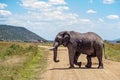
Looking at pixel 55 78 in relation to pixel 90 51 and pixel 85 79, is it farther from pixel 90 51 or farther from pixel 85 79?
pixel 90 51

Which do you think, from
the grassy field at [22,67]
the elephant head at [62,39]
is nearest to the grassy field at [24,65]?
the grassy field at [22,67]

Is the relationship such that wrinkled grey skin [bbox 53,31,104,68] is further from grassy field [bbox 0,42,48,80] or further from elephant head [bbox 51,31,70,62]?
grassy field [bbox 0,42,48,80]

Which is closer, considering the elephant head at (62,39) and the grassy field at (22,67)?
the grassy field at (22,67)

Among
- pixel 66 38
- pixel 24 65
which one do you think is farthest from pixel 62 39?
pixel 24 65

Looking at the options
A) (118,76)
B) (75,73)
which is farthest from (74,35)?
(118,76)

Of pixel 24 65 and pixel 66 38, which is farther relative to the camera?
pixel 24 65

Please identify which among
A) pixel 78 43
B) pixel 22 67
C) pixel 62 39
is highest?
pixel 62 39

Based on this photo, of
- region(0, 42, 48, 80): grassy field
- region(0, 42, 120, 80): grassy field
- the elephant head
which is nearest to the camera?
region(0, 42, 48, 80): grassy field

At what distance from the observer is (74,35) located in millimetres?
24109

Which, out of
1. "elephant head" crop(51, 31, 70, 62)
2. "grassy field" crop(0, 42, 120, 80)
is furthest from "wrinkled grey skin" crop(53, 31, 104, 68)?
"grassy field" crop(0, 42, 120, 80)

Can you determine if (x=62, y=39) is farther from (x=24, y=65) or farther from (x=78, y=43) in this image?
(x=24, y=65)

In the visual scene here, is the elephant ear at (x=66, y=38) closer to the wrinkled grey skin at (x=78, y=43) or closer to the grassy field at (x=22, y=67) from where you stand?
the wrinkled grey skin at (x=78, y=43)

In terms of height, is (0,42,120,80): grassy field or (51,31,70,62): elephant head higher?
(51,31,70,62): elephant head

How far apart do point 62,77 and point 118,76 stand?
9.20 ft
